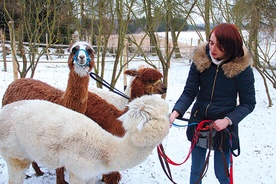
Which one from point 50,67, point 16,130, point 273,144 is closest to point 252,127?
point 273,144

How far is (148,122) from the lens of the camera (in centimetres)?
191

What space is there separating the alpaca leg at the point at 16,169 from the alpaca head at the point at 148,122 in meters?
1.13

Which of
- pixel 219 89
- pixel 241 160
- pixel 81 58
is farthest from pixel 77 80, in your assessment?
pixel 241 160

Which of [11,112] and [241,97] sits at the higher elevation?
[241,97]

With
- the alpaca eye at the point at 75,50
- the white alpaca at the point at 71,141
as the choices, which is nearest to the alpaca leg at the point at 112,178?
the white alpaca at the point at 71,141

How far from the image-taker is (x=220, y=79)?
2.13 meters

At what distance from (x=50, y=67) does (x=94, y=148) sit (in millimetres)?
12185

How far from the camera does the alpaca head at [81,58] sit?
9.81ft

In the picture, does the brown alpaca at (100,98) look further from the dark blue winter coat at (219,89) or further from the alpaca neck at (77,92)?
the dark blue winter coat at (219,89)

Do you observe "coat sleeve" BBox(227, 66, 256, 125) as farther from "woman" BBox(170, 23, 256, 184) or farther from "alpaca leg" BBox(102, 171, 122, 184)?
"alpaca leg" BBox(102, 171, 122, 184)

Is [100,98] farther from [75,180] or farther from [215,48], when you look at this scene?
[215,48]

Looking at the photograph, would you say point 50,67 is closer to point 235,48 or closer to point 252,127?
point 252,127

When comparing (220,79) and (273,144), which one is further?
(273,144)

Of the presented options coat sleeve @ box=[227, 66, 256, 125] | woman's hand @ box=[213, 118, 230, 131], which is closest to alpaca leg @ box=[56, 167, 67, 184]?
woman's hand @ box=[213, 118, 230, 131]
